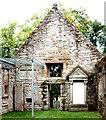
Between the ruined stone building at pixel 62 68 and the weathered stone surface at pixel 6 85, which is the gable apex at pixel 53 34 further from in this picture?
the weathered stone surface at pixel 6 85

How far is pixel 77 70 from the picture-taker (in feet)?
73.1

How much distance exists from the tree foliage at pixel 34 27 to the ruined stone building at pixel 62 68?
7256mm

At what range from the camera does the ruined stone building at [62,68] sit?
22.2 m

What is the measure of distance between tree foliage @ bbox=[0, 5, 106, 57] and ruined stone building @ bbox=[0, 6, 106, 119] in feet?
23.8

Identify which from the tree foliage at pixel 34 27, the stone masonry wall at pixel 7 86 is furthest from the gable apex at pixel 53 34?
the tree foliage at pixel 34 27

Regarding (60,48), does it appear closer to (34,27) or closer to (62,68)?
(62,68)

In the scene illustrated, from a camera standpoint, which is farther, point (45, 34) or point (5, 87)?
point (45, 34)

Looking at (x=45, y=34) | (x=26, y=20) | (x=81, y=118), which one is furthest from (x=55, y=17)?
(x=26, y=20)

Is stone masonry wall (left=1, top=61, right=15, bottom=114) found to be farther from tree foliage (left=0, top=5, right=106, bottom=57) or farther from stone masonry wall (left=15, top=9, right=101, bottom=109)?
tree foliage (left=0, top=5, right=106, bottom=57)

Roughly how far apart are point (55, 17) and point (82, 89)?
4.80m

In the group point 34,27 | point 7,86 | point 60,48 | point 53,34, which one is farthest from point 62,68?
point 34,27

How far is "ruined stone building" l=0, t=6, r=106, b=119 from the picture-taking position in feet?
73.0

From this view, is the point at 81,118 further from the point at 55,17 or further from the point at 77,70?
the point at 55,17

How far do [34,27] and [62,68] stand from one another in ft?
37.9
